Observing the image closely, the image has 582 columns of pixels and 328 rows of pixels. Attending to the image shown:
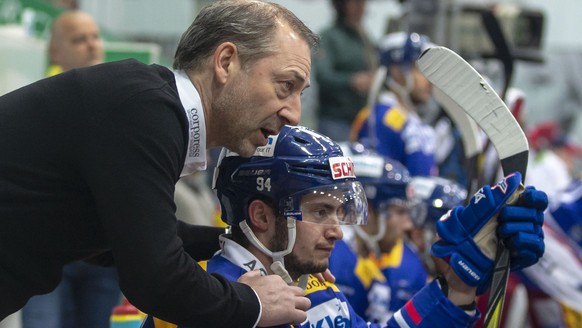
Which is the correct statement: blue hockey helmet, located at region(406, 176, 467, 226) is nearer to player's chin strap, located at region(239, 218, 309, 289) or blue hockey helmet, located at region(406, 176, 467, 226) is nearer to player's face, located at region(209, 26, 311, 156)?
player's chin strap, located at region(239, 218, 309, 289)

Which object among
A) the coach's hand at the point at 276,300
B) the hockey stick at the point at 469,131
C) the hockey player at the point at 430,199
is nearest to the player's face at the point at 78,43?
the hockey player at the point at 430,199

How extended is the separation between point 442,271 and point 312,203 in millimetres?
447

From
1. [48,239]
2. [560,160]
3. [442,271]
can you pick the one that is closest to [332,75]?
[560,160]

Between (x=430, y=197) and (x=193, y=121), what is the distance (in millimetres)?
2863

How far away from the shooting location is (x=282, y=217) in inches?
121

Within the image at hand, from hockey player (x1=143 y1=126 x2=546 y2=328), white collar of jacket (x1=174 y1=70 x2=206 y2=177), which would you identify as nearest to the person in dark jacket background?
hockey player (x1=143 y1=126 x2=546 y2=328)

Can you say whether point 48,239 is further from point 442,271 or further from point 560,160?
point 560,160

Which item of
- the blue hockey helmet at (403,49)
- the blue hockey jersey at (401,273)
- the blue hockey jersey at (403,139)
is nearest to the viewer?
the blue hockey jersey at (401,273)

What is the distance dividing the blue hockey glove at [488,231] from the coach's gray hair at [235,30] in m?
0.63

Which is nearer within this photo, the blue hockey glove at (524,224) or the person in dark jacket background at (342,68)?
the blue hockey glove at (524,224)

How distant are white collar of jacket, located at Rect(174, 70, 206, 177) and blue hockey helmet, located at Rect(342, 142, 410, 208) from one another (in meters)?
2.55

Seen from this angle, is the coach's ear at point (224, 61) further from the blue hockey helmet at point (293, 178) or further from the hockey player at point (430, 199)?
the hockey player at point (430, 199)

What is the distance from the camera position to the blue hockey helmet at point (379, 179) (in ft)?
17.1

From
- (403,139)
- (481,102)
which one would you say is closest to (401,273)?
(403,139)
